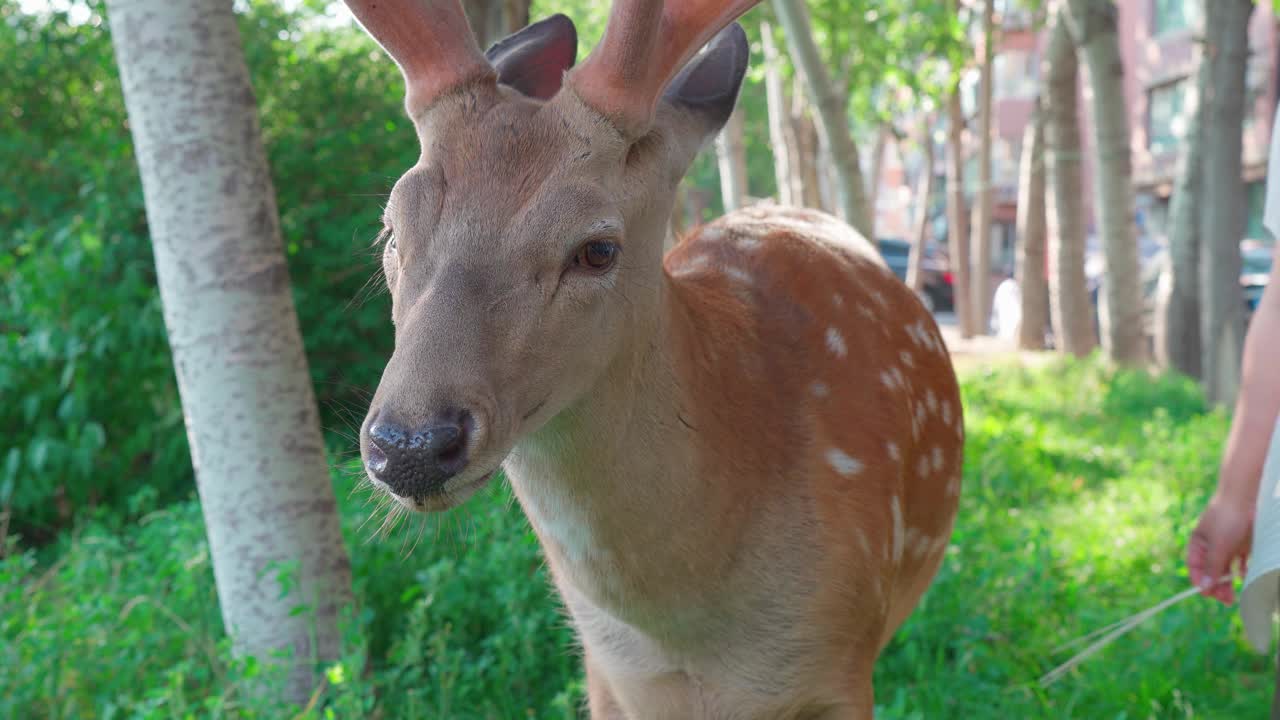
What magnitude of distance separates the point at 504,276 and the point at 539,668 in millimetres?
2619

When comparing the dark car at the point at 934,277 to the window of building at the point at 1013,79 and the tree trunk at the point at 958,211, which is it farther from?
the window of building at the point at 1013,79

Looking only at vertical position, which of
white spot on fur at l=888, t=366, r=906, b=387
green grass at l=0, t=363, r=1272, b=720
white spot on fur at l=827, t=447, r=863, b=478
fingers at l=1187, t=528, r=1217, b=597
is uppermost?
white spot on fur at l=888, t=366, r=906, b=387

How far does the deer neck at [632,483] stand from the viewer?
99.0 inches

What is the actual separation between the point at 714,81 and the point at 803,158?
16996 mm

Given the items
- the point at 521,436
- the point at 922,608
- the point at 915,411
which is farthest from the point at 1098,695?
the point at 521,436

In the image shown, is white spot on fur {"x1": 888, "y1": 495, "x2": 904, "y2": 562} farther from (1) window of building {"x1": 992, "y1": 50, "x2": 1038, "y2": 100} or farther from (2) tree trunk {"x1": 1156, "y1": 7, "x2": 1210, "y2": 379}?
(1) window of building {"x1": 992, "y1": 50, "x2": 1038, "y2": 100}

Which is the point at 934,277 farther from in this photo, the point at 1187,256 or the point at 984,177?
the point at 1187,256

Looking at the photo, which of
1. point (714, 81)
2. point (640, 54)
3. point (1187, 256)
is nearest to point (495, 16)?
point (714, 81)

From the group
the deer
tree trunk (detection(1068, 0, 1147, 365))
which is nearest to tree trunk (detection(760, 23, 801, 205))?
tree trunk (detection(1068, 0, 1147, 365))

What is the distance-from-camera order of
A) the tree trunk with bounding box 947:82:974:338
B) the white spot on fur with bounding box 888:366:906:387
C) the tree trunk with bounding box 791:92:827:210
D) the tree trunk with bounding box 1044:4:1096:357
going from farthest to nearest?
the tree trunk with bounding box 791:92:827:210 < the tree trunk with bounding box 947:82:974:338 < the tree trunk with bounding box 1044:4:1096:357 < the white spot on fur with bounding box 888:366:906:387

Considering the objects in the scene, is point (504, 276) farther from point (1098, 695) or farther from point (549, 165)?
point (1098, 695)

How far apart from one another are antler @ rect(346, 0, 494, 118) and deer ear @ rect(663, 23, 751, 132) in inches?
17.7

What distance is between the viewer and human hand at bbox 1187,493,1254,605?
2.68 metres

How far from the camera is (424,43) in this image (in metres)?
2.51
